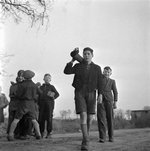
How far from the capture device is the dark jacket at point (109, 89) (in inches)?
356

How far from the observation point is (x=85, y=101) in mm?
7570

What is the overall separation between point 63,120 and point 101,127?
13615 mm

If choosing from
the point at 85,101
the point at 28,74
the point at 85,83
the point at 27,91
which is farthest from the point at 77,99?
the point at 28,74

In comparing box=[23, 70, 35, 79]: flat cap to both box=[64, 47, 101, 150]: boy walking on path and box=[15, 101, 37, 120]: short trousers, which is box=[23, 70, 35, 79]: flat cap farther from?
box=[64, 47, 101, 150]: boy walking on path

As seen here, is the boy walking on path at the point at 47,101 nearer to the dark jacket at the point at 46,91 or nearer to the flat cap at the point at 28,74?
the dark jacket at the point at 46,91

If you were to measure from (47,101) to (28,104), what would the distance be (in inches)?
55.1

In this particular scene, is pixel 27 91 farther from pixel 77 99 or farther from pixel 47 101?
pixel 77 99

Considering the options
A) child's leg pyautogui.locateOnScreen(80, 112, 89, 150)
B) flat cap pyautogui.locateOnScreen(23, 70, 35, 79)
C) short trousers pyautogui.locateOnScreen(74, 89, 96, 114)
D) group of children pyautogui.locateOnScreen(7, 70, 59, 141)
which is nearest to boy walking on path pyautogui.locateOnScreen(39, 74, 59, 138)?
group of children pyautogui.locateOnScreen(7, 70, 59, 141)

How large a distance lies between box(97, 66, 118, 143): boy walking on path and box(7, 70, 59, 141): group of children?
5.37ft

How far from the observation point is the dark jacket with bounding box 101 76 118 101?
29.7 ft

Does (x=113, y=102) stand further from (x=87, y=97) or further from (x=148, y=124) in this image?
(x=148, y=124)

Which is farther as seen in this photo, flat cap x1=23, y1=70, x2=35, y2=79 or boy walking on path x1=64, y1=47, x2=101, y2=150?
flat cap x1=23, y1=70, x2=35, y2=79

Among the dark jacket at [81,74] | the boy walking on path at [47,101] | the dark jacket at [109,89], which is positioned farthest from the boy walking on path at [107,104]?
the boy walking on path at [47,101]

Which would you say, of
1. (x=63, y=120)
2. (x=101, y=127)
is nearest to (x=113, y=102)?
(x=101, y=127)
